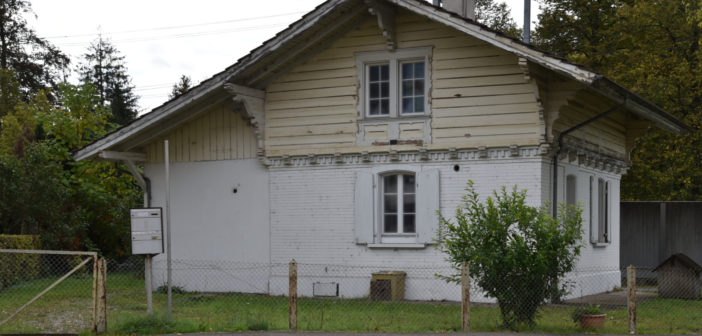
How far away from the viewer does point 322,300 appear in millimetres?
18688

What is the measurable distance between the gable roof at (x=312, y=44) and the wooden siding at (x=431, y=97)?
0.55 metres

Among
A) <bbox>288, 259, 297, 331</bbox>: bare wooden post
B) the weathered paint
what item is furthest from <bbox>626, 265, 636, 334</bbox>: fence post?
the weathered paint

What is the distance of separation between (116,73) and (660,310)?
49.4 meters

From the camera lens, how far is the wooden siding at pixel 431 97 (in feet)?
58.3

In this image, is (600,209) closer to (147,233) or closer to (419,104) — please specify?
(419,104)

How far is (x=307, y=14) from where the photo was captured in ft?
61.3

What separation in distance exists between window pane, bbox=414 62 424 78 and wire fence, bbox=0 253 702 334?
3.90m

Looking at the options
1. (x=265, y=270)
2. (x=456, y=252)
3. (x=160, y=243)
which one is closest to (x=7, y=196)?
(x=265, y=270)

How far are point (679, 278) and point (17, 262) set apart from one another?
14549mm

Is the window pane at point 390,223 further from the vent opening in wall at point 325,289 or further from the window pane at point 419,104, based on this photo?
the window pane at point 419,104

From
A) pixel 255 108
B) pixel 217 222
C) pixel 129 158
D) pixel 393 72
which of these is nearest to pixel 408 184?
pixel 393 72

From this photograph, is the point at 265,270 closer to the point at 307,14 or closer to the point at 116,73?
the point at 307,14

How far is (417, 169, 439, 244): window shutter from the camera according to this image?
60.5ft

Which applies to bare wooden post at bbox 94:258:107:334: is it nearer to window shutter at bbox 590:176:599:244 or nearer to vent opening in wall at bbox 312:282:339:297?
vent opening in wall at bbox 312:282:339:297
